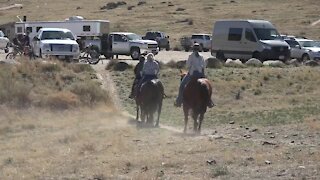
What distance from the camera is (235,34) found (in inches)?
1567

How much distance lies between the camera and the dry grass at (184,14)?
255ft

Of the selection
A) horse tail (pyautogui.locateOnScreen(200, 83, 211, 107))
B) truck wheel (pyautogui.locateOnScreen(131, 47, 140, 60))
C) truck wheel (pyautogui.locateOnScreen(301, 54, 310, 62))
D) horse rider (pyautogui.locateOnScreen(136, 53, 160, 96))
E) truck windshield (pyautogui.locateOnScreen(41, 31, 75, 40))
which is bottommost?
truck wheel (pyautogui.locateOnScreen(131, 47, 140, 60))

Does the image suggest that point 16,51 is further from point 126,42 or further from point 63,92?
point 63,92

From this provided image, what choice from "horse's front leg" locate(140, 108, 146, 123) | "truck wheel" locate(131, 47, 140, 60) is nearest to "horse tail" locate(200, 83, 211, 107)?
"horse's front leg" locate(140, 108, 146, 123)

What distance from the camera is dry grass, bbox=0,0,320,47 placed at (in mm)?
77688

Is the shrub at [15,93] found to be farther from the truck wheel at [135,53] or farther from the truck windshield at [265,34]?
the truck wheel at [135,53]

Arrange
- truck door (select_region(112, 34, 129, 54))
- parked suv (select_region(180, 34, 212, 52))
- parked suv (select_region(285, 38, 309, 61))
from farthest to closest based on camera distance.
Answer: parked suv (select_region(180, 34, 212, 52))
truck door (select_region(112, 34, 129, 54))
parked suv (select_region(285, 38, 309, 61))

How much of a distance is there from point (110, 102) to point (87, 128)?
5195mm

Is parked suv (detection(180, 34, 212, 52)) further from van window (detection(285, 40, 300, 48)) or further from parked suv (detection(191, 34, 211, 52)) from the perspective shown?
van window (detection(285, 40, 300, 48))

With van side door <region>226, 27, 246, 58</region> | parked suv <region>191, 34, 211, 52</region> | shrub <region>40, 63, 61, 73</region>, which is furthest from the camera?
parked suv <region>191, 34, 211, 52</region>

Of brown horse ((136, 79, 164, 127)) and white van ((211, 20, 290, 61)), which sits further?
white van ((211, 20, 290, 61))

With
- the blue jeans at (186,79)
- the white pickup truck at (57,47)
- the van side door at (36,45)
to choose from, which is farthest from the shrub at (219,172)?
the van side door at (36,45)

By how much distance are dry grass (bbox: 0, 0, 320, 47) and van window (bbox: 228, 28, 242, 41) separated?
26.9 m

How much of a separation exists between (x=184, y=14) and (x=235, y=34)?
50.5 meters
